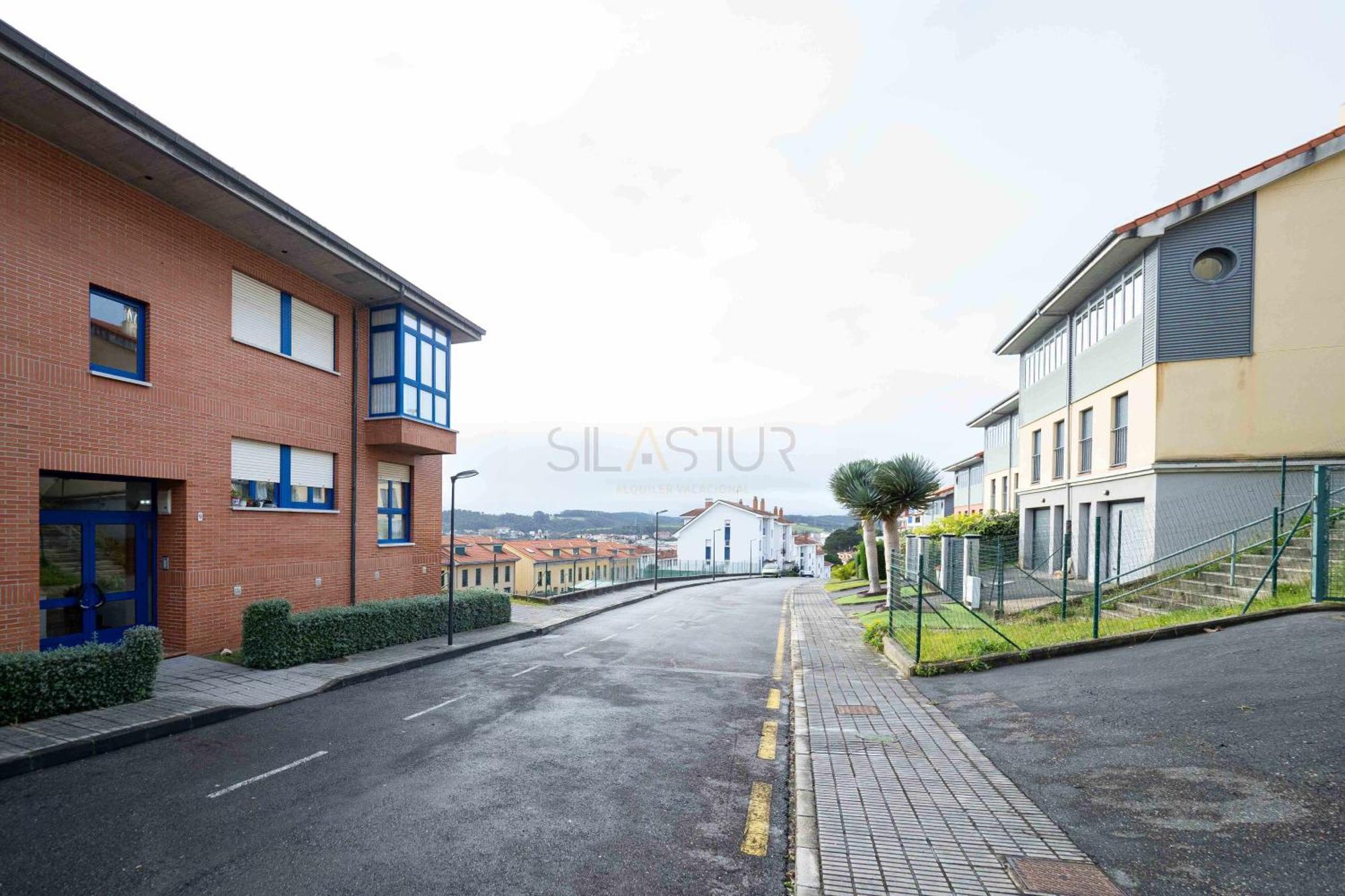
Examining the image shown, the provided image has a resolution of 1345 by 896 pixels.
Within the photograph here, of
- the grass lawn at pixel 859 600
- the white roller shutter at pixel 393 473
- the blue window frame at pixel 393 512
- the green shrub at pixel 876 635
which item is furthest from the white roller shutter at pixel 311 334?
the grass lawn at pixel 859 600

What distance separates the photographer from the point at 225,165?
10672 millimetres

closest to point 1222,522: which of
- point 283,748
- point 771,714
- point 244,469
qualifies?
point 771,714

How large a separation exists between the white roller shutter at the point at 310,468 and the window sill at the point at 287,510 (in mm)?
524

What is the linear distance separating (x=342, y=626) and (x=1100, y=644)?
40.3 ft

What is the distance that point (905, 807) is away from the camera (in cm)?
508

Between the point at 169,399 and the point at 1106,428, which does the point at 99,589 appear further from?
the point at 1106,428

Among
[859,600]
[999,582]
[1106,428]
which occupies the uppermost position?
[1106,428]

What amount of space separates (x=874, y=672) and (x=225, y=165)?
1327 cm

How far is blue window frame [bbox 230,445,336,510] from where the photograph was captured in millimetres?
12508

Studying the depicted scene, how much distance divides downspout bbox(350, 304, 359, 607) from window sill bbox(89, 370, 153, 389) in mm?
4896

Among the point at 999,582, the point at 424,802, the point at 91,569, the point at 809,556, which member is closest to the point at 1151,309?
the point at 999,582

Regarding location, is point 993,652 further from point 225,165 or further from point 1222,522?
point 225,165

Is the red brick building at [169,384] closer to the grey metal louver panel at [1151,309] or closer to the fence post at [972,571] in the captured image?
the fence post at [972,571]

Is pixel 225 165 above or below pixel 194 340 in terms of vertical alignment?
above
